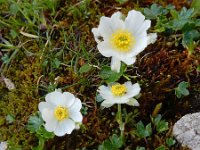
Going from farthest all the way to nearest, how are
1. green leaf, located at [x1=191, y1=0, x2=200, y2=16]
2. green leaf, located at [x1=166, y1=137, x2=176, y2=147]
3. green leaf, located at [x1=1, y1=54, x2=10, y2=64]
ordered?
green leaf, located at [x1=1, y1=54, x2=10, y2=64], green leaf, located at [x1=191, y1=0, x2=200, y2=16], green leaf, located at [x1=166, y1=137, x2=176, y2=147]

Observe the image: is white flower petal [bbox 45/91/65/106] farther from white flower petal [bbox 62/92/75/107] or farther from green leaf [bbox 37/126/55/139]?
green leaf [bbox 37/126/55/139]

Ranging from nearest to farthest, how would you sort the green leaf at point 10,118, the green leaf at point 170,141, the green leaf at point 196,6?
the green leaf at point 170,141, the green leaf at point 10,118, the green leaf at point 196,6

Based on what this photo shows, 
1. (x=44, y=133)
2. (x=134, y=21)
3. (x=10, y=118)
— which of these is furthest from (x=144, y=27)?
(x=10, y=118)

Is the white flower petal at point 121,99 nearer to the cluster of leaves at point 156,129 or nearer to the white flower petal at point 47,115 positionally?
the cluster of leaves at point 156,129

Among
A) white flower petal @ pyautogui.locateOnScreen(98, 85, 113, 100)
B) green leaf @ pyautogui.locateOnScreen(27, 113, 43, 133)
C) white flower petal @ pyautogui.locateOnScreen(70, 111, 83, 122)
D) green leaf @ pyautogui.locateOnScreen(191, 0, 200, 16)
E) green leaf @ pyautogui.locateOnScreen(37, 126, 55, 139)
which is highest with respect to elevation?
green leaf @ pyautogui.locateOnScreen(191, 0, 200, 16)

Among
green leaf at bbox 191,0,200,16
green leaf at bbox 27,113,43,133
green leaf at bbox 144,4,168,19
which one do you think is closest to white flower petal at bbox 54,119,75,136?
green leaf at bbox 27,113,43,133

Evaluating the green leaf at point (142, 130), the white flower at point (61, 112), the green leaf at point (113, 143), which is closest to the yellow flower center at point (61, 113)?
the white flower at point (61, 112)

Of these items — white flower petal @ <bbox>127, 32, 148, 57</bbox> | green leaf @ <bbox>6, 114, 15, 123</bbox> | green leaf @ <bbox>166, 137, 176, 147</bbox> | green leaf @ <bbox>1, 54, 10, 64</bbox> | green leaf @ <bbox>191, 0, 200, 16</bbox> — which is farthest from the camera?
green leaf @ <bbox>1, 54, 10, 64</bbox>
